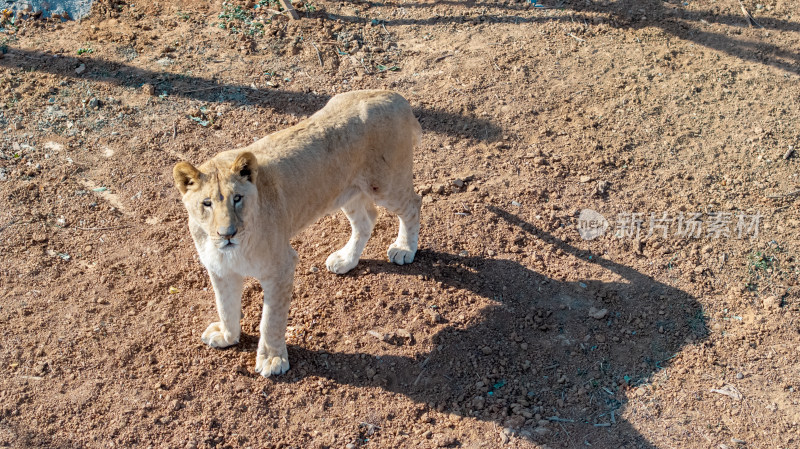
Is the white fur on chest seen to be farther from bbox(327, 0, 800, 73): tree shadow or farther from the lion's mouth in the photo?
bbox(327, 0, 800, 73): tree shadow

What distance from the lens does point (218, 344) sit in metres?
5.83

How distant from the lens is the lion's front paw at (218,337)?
5.79 metres

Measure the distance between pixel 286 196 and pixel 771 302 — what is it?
463 centimetres

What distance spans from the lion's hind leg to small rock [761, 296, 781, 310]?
378 cm

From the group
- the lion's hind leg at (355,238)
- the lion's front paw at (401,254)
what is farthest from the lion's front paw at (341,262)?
the lion's front paw at (401,254)

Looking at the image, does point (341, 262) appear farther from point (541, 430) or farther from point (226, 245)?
point (541, 430)

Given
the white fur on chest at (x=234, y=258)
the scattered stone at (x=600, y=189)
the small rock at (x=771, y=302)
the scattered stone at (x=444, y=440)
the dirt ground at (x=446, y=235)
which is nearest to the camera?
the white fur on chest at (x=234, y=258)

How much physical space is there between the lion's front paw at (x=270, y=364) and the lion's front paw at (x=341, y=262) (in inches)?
46.4

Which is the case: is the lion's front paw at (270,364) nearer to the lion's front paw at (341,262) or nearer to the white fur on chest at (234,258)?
the white fur on chest at (234,258)

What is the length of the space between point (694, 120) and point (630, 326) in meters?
3.40

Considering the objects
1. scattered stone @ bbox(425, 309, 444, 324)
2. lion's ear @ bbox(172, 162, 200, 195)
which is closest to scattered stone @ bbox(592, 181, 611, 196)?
scattered stone @ bbox(425, 309, 444, 324)

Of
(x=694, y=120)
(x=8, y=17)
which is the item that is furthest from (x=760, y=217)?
(x=8, y=17)

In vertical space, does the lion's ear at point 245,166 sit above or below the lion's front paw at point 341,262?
above

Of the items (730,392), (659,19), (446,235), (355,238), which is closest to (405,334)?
(355,238)
